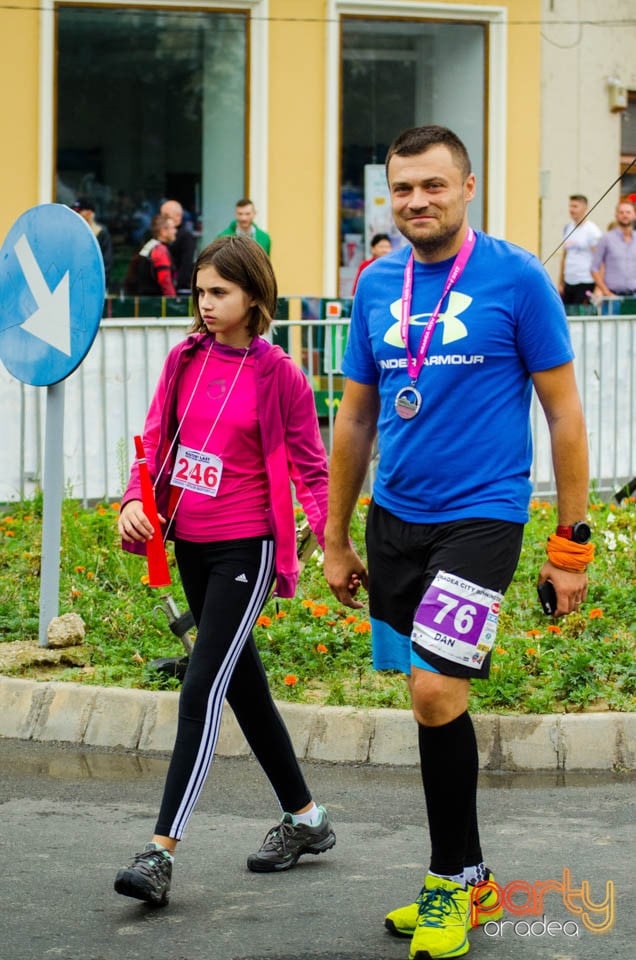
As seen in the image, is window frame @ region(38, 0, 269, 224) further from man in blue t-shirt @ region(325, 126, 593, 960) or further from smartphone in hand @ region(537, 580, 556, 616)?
smartphone in hand @ region(537, 580, 556, 616)

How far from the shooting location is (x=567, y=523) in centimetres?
447

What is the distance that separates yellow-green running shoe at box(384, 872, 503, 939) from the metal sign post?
3.31 meters

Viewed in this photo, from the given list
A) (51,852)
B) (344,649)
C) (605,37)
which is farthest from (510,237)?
(51,852)

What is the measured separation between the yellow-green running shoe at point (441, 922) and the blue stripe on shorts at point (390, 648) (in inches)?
22.2

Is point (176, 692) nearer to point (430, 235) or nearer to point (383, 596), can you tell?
point (383, 596)

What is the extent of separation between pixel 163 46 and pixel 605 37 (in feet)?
22.9

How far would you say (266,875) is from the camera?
5.17 metres

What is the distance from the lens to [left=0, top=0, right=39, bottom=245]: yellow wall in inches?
704

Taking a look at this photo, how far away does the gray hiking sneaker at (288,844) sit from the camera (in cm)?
519

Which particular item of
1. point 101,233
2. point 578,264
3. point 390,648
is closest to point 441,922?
point 390,648

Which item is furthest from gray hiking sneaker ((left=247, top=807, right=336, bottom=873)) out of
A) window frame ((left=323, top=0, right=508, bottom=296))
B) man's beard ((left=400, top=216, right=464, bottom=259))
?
window frame ((left=323, top=0, right=508, bottom=296))

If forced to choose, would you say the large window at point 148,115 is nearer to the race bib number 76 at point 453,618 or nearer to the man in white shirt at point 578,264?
the man in white shirt at point 578,264

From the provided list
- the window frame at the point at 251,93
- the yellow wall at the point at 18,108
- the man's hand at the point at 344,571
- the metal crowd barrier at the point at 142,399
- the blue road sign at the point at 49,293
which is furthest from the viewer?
the window frame at the point at 251,93

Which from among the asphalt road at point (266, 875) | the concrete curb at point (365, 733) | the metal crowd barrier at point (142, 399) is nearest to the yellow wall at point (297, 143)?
the metal crowd barrier at point (142, 399)
